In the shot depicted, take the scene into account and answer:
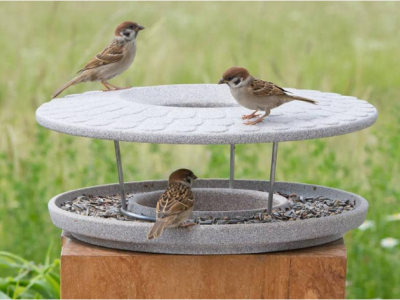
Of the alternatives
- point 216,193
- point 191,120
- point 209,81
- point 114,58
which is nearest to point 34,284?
point 216,193

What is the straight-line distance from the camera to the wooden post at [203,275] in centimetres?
312

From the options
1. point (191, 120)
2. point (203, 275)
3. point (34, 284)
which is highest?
point (191, 120)

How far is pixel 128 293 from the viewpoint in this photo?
3182 mm

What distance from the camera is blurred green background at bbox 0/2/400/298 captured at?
4.99 metres

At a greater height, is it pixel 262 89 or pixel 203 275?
pixel 262 89

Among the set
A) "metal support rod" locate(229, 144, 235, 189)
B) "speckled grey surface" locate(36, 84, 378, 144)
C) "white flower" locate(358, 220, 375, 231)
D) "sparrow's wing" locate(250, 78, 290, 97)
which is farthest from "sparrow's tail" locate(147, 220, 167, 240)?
"white flower" locate(358, 220, 375, 231)

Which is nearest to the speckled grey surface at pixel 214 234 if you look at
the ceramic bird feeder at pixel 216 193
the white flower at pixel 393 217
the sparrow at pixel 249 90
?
the ceramic bird feeder at pixel 216 193

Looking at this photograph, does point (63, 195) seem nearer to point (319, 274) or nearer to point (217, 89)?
point (217, 89)

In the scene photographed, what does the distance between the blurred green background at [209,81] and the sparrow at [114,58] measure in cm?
94

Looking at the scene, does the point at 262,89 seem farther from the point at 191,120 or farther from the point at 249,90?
the point at 191,120

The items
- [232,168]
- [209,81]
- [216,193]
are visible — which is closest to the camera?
[216,193]

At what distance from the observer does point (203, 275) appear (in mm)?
3133

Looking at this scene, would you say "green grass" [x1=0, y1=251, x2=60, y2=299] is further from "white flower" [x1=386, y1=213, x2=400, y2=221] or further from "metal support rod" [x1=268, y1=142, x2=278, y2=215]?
"white flower" [x1=386, y1=213, x2=400, y2=221]

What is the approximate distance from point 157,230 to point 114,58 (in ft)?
3.93
